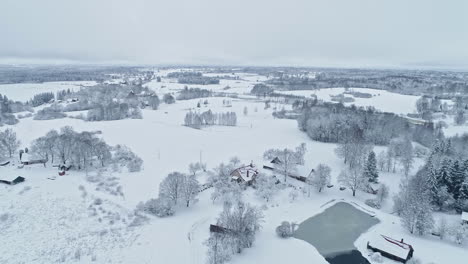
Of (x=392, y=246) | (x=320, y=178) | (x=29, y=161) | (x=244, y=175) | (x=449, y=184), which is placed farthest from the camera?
(x=29, y=161)

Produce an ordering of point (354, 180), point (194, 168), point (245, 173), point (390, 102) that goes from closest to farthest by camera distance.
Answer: point (354, 180) < point (245, 173) < point (194, 168) < point (390, 102)

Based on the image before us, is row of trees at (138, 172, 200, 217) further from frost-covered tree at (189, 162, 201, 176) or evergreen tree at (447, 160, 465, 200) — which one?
evergreen tree at (447, 160, 465, 200)

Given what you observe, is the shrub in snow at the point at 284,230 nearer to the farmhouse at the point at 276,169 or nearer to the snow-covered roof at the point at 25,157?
the farmhouse at the point at 276,169

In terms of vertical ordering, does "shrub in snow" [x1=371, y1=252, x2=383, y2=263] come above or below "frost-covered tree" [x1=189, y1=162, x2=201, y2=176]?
below

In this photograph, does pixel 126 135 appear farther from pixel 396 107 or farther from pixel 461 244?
pixel 396 107

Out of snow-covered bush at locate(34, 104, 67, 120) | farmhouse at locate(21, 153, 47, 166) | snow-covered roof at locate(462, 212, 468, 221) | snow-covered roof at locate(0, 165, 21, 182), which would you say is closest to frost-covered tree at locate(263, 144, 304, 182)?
snow-covered roof at locate(462, 212, 468, 221)

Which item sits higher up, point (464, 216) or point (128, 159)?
point (128, 159)

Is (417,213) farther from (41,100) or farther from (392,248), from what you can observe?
(41,100)

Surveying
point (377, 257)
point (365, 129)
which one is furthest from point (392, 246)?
point (365, 129)
